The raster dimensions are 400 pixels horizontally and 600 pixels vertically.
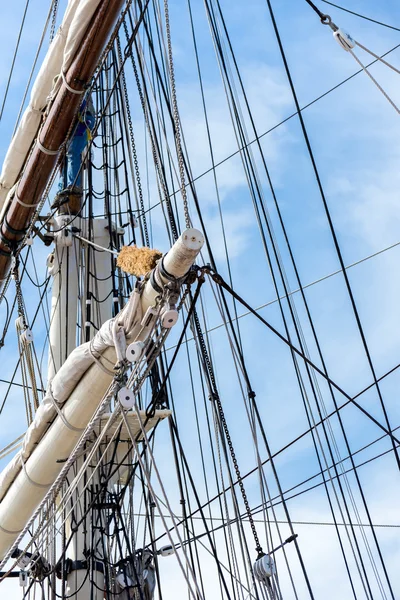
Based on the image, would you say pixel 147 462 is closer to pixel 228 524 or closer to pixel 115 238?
pixel 228 524

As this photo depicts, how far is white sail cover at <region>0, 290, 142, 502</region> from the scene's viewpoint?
5.23 metres

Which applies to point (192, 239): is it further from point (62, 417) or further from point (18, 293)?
Result: point (18, 293)

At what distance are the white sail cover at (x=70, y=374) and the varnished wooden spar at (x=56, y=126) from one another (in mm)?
2450

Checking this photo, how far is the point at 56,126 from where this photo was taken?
25.0 ft

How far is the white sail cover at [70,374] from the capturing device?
5227mm

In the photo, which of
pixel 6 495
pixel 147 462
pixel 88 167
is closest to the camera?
pixel 6 495

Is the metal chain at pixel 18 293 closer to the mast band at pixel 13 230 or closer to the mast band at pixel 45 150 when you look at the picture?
the mast band at pixel 13 230

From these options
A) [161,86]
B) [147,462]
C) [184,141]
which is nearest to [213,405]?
[147,462]

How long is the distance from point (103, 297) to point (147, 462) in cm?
231

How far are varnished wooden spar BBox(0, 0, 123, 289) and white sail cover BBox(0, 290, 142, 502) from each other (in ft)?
8.04

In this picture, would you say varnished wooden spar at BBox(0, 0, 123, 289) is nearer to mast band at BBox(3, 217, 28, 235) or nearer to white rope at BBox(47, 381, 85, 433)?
mast band at BBox(3, 217, 28, 235)

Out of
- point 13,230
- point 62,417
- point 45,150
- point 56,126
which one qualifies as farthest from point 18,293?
point 62,417

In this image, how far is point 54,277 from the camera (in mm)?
9594

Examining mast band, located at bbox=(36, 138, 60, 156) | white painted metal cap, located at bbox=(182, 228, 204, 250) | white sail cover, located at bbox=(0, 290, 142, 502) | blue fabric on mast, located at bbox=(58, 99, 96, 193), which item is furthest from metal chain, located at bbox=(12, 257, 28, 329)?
white painted metal cap, located at bbox=(182, 228, 204, 250)
